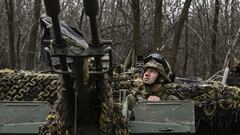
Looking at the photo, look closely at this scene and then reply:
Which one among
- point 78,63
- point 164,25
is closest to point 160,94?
point 78,63

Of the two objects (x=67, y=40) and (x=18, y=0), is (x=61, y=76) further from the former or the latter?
(x=18, y=0)

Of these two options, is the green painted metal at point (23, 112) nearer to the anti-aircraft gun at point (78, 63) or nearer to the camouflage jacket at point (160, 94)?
the anti-aircraft gun at point (78, 63)

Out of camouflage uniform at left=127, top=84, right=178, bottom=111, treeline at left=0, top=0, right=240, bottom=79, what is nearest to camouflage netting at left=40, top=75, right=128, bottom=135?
camouflage uniform at left=127, top=84, right=178, bottom=111

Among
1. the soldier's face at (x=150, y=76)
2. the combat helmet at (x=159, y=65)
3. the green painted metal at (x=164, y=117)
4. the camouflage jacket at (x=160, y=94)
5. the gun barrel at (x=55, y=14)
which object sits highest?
the gun barrel at (x=55, y=14)

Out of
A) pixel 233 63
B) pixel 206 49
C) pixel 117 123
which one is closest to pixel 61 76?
pixel 117 123

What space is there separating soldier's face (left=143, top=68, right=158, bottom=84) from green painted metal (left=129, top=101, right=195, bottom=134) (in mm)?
782

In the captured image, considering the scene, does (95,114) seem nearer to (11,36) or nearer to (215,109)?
(215,109)

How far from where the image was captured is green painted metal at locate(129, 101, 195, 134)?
6.07 m

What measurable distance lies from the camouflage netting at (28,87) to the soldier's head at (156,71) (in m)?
1.89

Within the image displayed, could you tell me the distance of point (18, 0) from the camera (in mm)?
22875

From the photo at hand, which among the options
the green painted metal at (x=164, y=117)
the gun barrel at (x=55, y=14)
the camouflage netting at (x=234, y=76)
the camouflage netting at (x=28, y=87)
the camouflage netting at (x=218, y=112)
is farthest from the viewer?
the camouflage netting at (x=234, y=76)

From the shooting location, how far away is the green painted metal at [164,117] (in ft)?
19.9

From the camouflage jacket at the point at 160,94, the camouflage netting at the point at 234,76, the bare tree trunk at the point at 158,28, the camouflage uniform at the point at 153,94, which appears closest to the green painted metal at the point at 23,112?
the camouflage uniform at the point at 153,94

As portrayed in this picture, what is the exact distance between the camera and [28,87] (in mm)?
8938
